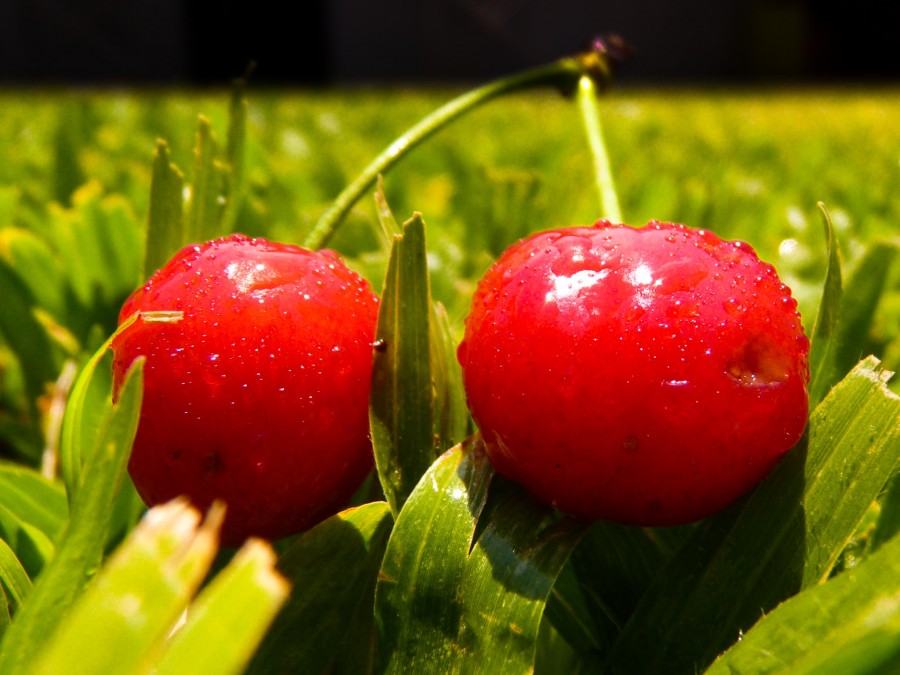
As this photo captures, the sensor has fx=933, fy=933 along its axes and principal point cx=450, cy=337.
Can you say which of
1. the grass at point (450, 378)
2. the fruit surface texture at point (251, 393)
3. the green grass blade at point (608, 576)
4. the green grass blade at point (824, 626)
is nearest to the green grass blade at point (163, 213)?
the grass at point (450, 378)

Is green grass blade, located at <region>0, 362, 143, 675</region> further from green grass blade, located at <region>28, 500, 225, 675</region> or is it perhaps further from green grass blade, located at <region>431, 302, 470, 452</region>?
green grass blade, located at <region>431, 302, 470, 452</region>

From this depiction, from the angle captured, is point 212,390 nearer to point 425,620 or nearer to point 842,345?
point 425,620

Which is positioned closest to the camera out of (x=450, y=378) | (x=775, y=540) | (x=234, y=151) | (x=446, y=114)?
(x=775, y=540)

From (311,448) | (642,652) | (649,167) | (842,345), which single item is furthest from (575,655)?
(649,167)

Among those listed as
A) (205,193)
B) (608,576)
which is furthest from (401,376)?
(205,193)

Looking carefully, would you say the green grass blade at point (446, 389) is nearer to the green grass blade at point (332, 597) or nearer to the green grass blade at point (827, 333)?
the green grass blade at point (332, 597)

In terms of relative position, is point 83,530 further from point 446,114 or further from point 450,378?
point 446,114
